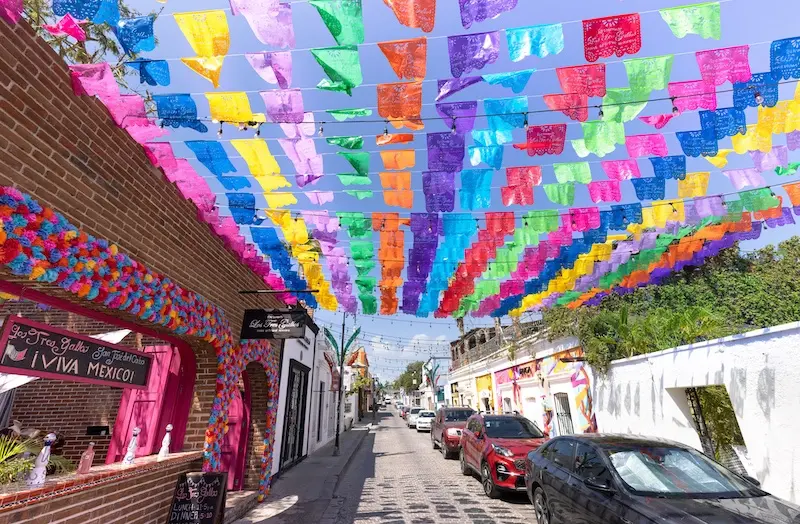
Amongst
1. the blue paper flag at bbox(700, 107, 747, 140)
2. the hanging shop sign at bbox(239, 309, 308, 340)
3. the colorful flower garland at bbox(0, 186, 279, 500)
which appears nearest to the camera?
the colorful flower garland at bbox(0, 186, 279, 500)

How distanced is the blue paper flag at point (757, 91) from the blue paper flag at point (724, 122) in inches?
6.0

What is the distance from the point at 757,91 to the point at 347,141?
558 centimetres

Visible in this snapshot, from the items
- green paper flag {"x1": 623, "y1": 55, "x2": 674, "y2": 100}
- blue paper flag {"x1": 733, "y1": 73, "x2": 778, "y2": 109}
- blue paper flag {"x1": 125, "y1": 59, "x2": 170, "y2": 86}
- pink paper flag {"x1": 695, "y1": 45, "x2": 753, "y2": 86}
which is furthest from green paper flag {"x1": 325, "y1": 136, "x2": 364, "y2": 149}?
blue paper flag {"x1": 733, "y1": 73, "x2": 778, "y2": 109}

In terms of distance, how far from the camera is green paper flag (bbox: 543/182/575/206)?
23.5ft

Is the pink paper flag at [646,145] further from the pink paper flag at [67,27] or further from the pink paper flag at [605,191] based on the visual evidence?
the pink paper flag at [67,27]

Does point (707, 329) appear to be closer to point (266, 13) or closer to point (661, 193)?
point (661, 193)

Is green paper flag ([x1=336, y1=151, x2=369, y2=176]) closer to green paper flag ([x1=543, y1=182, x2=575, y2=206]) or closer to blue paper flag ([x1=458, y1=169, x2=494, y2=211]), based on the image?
blue paper flag ([x1=458, y1=169, x2=494, y2=211])

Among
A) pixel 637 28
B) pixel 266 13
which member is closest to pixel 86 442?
pixel 266 13

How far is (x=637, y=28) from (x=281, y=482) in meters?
11.0

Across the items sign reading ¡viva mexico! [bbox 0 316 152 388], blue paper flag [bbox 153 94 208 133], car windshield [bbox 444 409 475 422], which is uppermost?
blue paper flag [bbox 153 94 208 133]

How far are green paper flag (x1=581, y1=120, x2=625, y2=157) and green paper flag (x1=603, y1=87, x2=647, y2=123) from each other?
8.9 inches

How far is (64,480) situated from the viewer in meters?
3.64

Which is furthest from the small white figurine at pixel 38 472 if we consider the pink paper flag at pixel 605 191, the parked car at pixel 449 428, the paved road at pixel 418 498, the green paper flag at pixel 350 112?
the parked car at pixel 449 428

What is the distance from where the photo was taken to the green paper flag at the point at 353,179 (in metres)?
6.41
